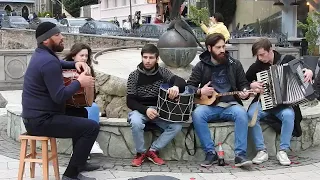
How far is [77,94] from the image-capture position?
528cm

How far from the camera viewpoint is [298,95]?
19.4 feet

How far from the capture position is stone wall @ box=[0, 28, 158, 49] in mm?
22172

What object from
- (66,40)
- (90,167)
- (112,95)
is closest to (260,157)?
(90,167)

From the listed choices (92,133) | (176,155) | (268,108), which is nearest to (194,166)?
(176,155)

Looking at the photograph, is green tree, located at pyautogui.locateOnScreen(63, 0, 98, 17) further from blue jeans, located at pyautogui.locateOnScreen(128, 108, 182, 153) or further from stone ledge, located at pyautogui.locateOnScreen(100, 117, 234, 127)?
blue jeans, located at pyautogui.locateOnScreen(128, 108, 182, 153)

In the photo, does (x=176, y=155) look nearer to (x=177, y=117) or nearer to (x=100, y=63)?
(x=177, y=117)

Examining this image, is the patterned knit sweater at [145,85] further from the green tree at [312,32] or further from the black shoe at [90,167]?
the green tree at [312,32]

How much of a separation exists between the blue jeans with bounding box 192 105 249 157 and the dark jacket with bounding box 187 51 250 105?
0.89ft

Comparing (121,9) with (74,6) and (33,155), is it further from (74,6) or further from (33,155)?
(33,155)

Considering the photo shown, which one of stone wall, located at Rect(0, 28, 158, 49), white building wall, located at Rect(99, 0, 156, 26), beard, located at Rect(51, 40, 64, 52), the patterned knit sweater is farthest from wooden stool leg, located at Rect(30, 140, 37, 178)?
white building wall, located at Rect(99, 0, 156, 26)

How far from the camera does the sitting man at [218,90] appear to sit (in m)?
6.02

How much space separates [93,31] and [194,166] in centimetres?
2326

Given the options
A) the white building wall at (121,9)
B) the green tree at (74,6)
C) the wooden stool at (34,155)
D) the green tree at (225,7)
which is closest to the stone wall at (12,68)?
the wooden stool at (34,155)

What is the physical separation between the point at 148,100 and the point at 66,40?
21.5 meters
